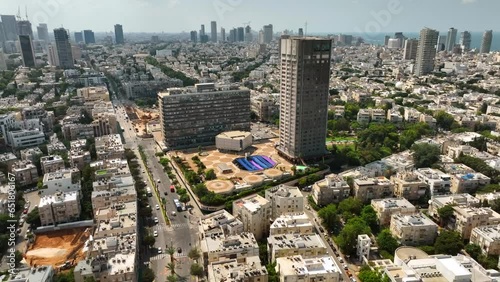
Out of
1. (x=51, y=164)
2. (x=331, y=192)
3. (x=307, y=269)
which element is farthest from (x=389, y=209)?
(x=51, y=164)

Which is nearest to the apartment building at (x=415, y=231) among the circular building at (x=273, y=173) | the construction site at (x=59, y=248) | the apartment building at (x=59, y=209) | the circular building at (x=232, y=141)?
the circular building at (x=273, y=173)

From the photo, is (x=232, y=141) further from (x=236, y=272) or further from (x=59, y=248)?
(x=236, y=272)

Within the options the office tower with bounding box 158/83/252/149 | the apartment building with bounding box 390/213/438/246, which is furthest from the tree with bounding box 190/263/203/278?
the office tower with bounding box 158/83/252/149

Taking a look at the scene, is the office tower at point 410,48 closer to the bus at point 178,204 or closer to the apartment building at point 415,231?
the apartment building at point 415,231

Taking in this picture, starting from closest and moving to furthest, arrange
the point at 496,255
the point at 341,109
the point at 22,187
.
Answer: the point at 496,255 < the point at 22,187 < the point at 341,109

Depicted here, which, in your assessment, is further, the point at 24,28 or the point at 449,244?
the point at 24,28

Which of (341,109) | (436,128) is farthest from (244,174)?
(436,128)

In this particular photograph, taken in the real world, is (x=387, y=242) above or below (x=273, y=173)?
above

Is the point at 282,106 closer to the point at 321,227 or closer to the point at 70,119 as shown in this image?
the point at 321,227
